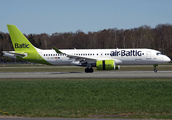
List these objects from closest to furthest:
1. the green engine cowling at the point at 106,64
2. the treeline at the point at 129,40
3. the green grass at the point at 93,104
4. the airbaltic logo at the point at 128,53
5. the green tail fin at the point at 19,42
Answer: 1. the green grass at the point at 93,104
2. the green engine cowling at the point at 106,64
3. the airbaltic logo at the point at 128,53
4. the green tail fin at the point at 19,42
5. the treeline at the point at 129,40

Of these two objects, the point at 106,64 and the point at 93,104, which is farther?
the point at 106,64

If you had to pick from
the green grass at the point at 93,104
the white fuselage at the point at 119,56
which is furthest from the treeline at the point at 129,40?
the green grass at the point at 93,104

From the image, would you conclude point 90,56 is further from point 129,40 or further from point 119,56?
point 129,40

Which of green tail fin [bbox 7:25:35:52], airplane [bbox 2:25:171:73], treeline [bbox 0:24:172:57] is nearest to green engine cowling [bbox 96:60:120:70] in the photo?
airplane [bbox 2:25:171:73]

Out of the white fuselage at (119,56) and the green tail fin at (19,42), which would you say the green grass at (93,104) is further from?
the green tail fin at (19,42)

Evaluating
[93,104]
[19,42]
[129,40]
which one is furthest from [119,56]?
[129,40]

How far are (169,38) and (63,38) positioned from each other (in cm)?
7622

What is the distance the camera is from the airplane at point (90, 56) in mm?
37781

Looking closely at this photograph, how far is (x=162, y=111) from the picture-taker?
11.8 metres

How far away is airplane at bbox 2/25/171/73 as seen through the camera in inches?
1487

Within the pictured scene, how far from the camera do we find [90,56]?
3944 cm

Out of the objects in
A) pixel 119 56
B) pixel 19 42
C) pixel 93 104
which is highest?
pixel 19 42

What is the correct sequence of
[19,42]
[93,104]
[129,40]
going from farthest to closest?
[129,40] → [19,42] → [93,104]

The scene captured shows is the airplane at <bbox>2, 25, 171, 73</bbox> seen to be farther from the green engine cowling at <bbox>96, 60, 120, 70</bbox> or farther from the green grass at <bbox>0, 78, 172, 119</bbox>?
the green grass at <bbox>0, 78, 172, 119</bbox>
